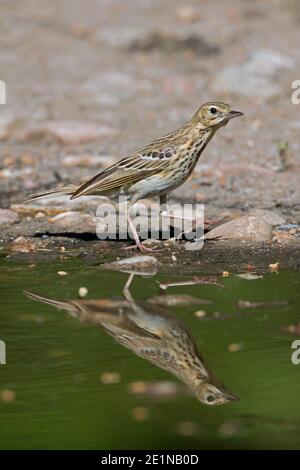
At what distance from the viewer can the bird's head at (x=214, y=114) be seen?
29.8ft

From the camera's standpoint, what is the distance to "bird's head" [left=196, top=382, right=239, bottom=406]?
555cm

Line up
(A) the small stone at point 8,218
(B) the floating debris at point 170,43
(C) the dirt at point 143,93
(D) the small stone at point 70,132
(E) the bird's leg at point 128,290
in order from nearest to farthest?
(E) the bird's leg at point 128,290
(A) the small stone at point 8,218
(C) the dirt at point 143,93
(D) the small stone at point 70,132
(B) the floating debris at point 170,43

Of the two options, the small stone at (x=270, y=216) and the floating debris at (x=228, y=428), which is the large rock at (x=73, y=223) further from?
the floating debris at (x=228, y=428)

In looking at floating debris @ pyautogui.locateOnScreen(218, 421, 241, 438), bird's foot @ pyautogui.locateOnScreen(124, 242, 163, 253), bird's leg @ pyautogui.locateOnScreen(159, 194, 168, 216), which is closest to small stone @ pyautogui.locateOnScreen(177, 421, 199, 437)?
floating debris @ pyautogui.locateOnScreen(218, 421, 241, 438)

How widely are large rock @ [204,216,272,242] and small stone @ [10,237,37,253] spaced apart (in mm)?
1402

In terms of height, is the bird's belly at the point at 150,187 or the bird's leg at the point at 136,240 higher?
the bird's belly at the point at 150,187

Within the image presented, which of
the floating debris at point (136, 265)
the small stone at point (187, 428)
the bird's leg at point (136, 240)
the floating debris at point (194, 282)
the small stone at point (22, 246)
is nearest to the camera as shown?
the small stone at point (187, 428)

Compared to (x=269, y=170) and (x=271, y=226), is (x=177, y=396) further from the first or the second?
(x=269, y=170)

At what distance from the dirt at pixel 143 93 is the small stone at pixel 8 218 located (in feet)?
0.33

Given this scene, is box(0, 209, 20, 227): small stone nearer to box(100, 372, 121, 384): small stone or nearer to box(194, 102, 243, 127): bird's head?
box(194, 102, 243, 127): bird's head

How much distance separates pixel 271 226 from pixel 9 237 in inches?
85.0

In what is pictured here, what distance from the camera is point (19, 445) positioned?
5086 millimetres


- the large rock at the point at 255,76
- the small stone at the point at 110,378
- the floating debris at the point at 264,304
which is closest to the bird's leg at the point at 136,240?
the floating debris at the point at 264,304

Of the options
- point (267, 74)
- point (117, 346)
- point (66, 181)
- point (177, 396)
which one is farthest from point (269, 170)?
point (177, 396)
